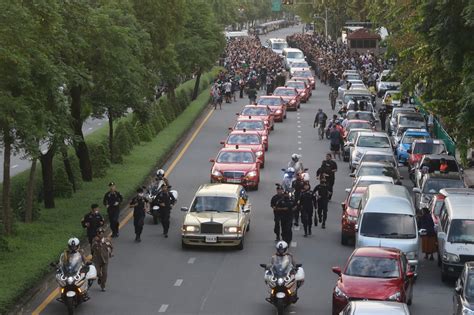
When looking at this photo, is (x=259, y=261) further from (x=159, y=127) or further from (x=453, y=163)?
(x=159, y=127)

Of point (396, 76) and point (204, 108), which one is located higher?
point (396, 76)

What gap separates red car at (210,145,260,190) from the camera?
42.0 m

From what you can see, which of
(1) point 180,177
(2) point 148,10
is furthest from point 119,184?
(2) point 148,10

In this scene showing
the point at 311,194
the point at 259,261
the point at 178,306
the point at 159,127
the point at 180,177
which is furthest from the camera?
the point at 159,127

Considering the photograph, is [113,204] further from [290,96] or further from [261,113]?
A: [290,96]

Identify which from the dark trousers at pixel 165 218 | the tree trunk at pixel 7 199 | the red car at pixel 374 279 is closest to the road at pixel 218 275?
the dark trousers at pixel 165 218

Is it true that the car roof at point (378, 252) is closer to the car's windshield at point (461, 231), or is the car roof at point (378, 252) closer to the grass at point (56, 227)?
the car's windshield at point (461, 231)

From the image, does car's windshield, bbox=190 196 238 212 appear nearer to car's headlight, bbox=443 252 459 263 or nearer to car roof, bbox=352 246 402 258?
car's headlight, bbox=443 252 459 263

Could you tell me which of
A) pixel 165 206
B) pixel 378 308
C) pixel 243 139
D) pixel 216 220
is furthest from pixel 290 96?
pixel 378 308

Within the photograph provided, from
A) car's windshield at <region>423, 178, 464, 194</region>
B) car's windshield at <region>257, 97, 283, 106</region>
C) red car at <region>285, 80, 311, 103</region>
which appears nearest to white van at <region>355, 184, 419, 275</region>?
car's windshield at <region>423, 178, 464, 194</region>

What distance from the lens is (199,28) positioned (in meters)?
78.6

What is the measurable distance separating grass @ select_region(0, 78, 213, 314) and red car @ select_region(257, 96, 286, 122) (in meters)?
12.6

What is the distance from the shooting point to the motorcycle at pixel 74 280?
953 inches

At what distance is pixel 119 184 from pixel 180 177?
5234 mm
